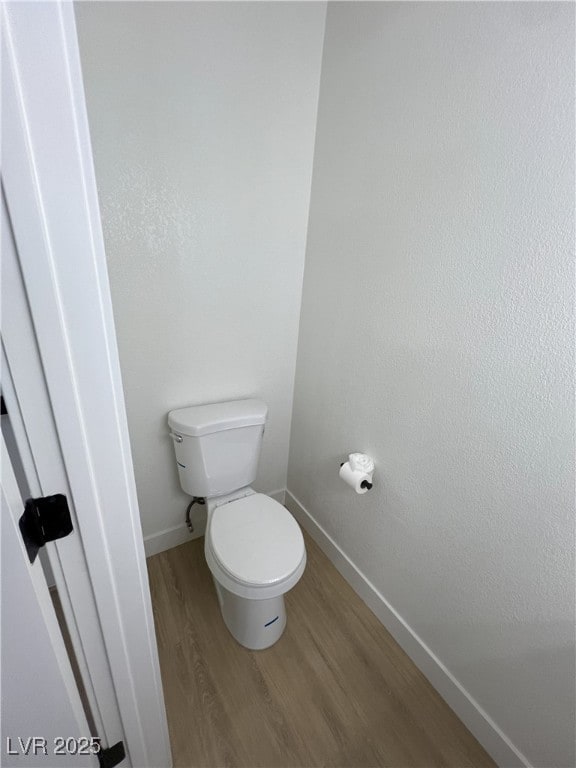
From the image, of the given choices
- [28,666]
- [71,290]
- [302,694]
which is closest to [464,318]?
[71,290]

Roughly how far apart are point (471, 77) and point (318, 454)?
1417 mm

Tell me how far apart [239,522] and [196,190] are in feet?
4.08

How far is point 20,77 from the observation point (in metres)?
0.41

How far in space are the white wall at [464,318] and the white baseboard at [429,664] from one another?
0.03m

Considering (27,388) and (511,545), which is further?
(511,545)

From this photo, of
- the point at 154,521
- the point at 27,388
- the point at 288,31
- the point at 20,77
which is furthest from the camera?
the point at 154,521

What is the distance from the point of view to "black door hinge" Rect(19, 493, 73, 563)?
1.79 ft

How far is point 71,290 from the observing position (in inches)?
19.8

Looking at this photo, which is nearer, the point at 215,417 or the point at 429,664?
the point at 429,664

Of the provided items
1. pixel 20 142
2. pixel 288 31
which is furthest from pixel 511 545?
pixel 288 31

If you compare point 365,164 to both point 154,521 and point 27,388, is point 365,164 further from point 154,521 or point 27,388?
point 154,521

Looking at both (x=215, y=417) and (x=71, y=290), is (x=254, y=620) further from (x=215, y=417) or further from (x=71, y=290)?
(x=71, y=290)

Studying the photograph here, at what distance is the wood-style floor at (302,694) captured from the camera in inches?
44.8

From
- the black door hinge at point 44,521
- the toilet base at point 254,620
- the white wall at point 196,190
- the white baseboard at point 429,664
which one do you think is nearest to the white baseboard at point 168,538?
the white wall at point 196,190
